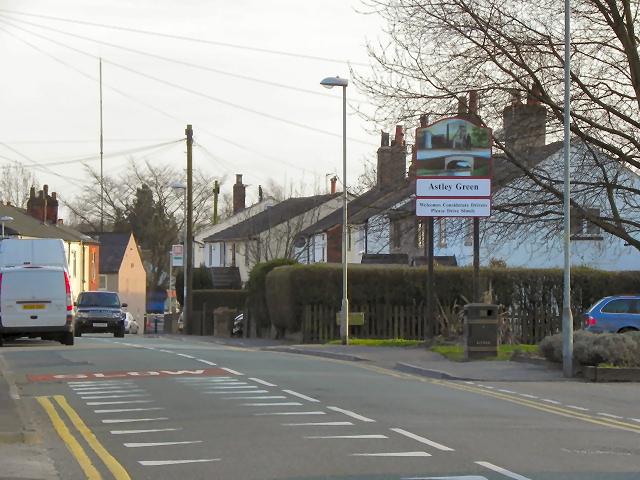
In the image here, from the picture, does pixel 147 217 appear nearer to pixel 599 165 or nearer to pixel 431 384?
pixel 599 165

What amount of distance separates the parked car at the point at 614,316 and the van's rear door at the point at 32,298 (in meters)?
14.4

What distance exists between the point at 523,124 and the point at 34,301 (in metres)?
13.5

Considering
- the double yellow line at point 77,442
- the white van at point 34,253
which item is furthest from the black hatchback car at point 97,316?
the double yellow line at point 77,442

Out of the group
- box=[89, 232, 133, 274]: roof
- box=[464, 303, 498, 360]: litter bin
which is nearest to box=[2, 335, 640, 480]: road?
box=[464, 303, 498, 360]: litter bin

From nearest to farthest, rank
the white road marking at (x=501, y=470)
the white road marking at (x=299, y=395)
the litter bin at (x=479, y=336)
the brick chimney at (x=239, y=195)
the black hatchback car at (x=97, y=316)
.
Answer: the white road marking at (x=501, y=470)
the white road marking at (x=299, y=395)
the litter bin at (x=479, y=336)
the black hatchback car at (x=97, y=316)
the brick chimney at (x=239, y=195)

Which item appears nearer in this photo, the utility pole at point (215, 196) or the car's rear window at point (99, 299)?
the car's rear window at point (99, 299)

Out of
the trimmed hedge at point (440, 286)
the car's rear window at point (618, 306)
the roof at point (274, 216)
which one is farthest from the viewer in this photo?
the roof at point (274, 216)

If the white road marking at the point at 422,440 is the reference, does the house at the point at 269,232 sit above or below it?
above

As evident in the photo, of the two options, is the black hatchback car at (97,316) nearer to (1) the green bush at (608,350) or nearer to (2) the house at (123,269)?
(1) the green bush at (608,350)

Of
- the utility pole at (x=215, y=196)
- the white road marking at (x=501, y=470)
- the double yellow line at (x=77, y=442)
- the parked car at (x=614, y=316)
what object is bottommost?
the double yellow line at (x=77, y=442)

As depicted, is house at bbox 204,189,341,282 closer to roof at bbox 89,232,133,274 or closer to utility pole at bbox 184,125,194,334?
roof at bbox 89,232,133,274

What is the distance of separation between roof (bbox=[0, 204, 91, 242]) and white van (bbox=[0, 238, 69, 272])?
128 ft

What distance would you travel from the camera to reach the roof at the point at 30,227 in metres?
69.0


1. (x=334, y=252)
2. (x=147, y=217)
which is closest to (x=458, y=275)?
(x=334, y=252)
